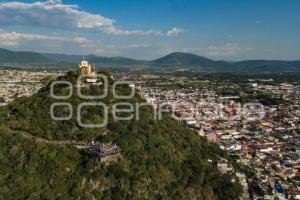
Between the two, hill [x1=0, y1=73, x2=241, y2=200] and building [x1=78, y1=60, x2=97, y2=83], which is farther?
building [x1=78, y1=60, x2=97, y2=83]

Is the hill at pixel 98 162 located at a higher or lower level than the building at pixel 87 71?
lower

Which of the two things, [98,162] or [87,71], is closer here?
[98,162]

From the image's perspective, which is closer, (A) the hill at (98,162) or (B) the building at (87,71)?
(A) the hill at (98,162)

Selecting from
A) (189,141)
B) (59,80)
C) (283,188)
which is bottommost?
(283,188)

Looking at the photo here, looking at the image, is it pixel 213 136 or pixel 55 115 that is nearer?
pixel 55 115

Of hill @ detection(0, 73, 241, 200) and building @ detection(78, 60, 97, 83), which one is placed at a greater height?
building @ detection(78, 60, 97, 83)

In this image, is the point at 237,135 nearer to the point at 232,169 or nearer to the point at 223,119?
the point at 223,119

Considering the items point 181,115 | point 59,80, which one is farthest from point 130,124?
point 181,115

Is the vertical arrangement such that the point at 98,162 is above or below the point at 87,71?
below
